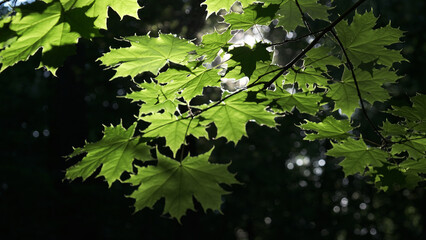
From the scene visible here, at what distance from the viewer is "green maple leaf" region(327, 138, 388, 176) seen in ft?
6.91

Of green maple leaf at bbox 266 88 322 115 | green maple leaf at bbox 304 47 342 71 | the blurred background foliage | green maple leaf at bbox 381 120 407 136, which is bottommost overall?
the blurred background foliage

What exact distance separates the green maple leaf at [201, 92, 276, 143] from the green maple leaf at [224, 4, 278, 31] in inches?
13.5

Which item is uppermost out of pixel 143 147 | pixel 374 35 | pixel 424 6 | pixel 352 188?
pixel 374 35

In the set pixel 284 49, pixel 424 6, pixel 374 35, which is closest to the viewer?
pixel 374 35

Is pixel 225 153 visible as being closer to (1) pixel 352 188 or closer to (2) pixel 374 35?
(1) pixel 352 188

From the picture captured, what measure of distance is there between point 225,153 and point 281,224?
13.3 ft

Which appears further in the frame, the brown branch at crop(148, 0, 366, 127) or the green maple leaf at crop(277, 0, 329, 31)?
the green maple leaf at crop(277, 0, 329, 31)

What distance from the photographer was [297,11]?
2.21 m

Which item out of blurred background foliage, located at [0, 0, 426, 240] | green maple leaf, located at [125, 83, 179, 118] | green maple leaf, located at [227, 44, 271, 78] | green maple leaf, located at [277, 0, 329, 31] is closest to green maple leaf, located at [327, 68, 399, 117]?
green maple leaf, located at [277, 0, 329, 31]

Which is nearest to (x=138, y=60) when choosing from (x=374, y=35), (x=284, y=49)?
(x=374, y=35)

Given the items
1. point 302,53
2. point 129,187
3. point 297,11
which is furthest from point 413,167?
point 129,187

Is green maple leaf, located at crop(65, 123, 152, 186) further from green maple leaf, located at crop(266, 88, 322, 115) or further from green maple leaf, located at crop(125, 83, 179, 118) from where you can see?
green maple leaf, located at crop(266, 88, 322, 115)

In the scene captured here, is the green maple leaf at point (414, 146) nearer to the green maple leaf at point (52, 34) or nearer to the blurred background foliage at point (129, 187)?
the blurred background foliage at point (129, 187)

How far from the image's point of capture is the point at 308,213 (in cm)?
1411
